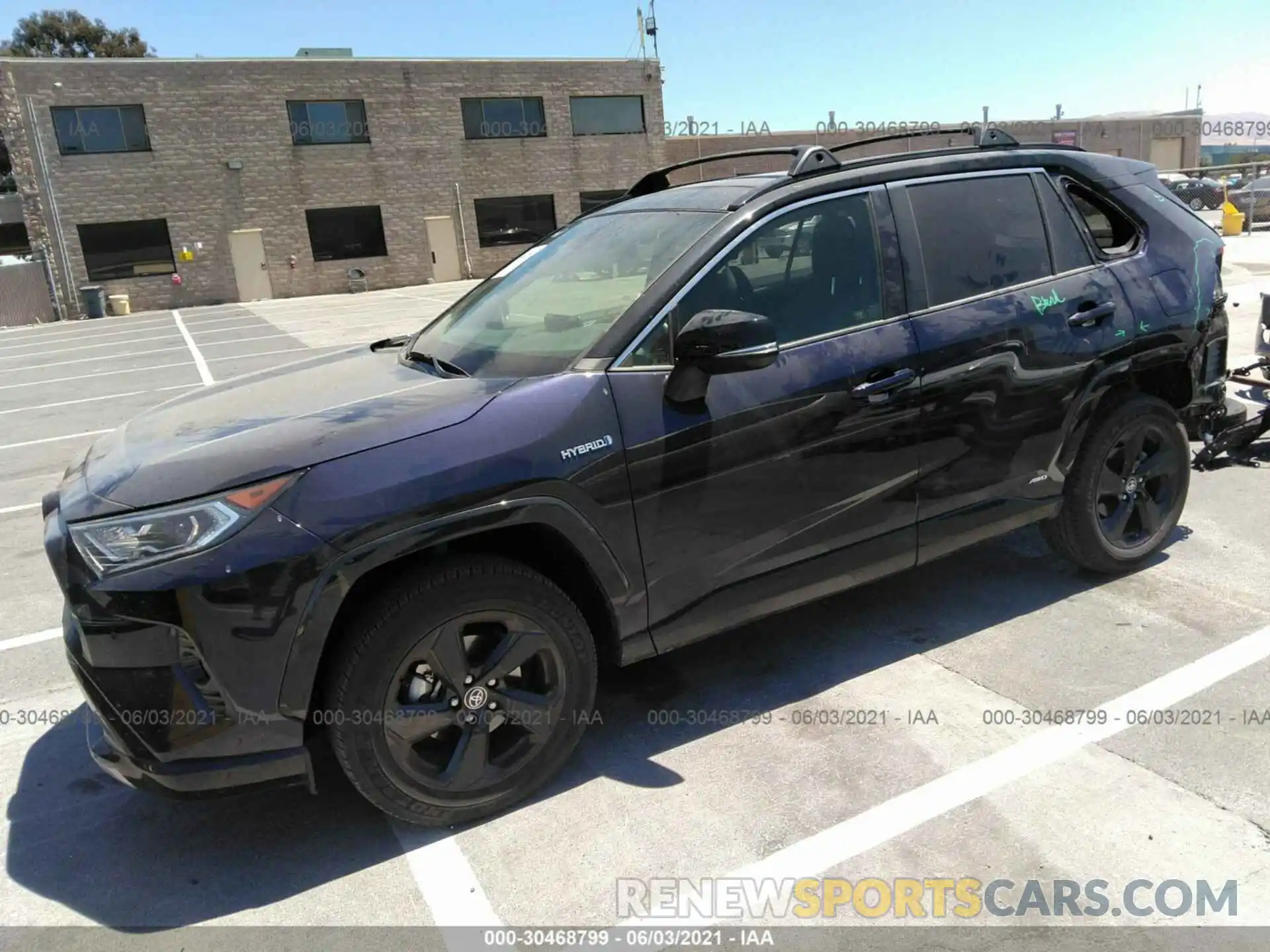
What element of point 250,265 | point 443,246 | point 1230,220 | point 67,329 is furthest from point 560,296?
point 443,246

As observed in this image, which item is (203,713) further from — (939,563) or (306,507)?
(939,563)

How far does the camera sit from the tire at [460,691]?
250 centimetres

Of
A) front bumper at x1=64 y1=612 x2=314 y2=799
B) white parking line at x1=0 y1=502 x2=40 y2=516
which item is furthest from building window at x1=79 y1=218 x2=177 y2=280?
front bumper at x1=64 y1=612 x2=314 y2=799

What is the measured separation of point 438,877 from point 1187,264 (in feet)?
13.6

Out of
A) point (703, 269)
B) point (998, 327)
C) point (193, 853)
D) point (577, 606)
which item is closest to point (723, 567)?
point (577, 606)

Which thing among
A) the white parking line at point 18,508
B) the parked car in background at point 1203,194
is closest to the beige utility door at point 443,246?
the parked car in background at point 1203,194

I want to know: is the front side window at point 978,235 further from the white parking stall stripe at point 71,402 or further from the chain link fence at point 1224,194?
the chain link fence at point 1224,194

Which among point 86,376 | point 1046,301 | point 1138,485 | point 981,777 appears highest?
point 1046,301

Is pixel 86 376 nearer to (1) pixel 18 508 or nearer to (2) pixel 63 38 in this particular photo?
(1) pixel 18 508

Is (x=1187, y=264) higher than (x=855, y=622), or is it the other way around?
(x=1187, y=264)

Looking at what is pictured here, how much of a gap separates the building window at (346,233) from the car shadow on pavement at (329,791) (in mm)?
30042

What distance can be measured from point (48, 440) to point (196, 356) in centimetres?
739

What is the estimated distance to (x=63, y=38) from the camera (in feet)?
161

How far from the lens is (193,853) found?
2.75 m
